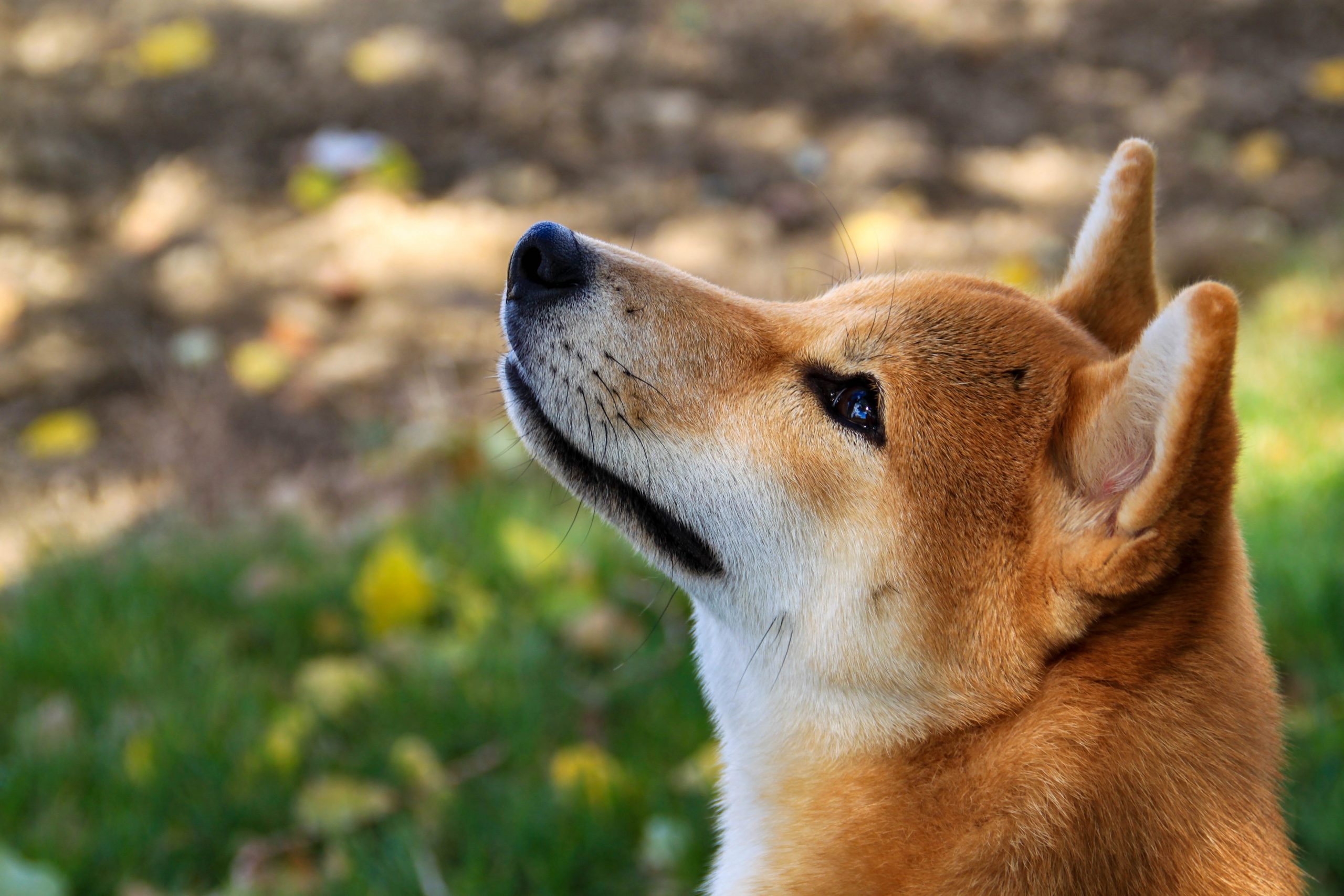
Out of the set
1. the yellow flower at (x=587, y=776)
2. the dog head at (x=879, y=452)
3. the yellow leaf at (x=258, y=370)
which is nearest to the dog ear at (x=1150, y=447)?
the dog head at (x=879, y=452)

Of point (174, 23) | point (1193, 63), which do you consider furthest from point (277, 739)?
point (1193, 63)

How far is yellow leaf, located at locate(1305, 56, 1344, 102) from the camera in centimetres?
654

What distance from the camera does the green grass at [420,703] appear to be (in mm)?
2852

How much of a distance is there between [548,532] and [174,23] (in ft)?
14.8

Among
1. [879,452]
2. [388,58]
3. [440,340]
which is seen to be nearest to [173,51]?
[388,58]

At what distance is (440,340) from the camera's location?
514cm

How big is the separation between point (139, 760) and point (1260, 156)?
232 inches

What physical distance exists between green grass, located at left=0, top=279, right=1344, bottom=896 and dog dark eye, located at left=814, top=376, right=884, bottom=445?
1291 mm

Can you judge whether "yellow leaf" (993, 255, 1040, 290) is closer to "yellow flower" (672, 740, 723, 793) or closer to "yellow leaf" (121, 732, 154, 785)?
"yellow flower" (672, 740, 723, 793)

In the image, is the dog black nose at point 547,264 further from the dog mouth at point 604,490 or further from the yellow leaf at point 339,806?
the yellow leaf at point 339,806

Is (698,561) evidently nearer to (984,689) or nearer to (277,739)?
(984,689)

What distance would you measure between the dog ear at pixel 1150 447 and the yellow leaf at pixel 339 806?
1935 millimetres

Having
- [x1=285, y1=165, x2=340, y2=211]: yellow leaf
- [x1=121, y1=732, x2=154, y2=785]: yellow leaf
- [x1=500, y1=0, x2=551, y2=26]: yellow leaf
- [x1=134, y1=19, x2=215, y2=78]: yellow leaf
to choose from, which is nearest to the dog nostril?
[x1=121, y1=732, x2=154, y2=785]: yellow leaf

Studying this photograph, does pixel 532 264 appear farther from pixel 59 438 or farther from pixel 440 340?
pixel 59 438
